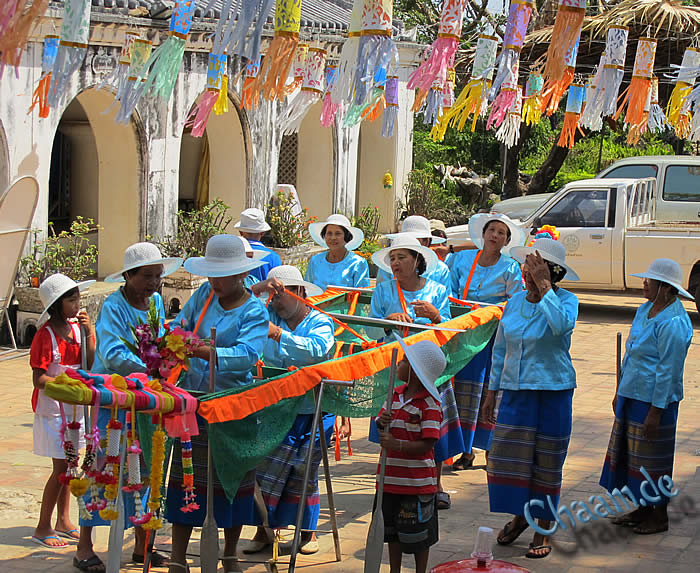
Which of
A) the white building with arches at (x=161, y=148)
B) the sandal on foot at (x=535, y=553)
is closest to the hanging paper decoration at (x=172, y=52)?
the sandal on foot at (x=535, y=553)

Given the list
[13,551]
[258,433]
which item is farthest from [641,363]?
[13,551]

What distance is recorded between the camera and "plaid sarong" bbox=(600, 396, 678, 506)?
18.4ft

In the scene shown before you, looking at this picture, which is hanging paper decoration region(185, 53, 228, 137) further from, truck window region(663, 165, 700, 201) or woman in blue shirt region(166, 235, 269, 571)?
truck window region(663, 165, 700, 201)

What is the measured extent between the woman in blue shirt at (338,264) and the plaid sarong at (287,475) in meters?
2.65

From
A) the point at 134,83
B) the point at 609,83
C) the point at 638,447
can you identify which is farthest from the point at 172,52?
the point at 609,83

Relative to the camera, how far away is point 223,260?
4.80 meters

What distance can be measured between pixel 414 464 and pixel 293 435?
0.82 meters

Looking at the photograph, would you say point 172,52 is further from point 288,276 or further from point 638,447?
point 638,447

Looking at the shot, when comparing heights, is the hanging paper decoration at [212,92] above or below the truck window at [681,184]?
above

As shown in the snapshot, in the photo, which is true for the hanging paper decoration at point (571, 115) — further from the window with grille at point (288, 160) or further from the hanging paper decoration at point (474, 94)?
the window with grille at point (288, 160)

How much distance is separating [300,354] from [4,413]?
3.99m

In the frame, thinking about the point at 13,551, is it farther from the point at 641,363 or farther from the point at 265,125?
the point at 265,125

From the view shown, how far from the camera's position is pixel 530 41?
14688 mm

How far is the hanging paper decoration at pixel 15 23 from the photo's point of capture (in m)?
3.47
